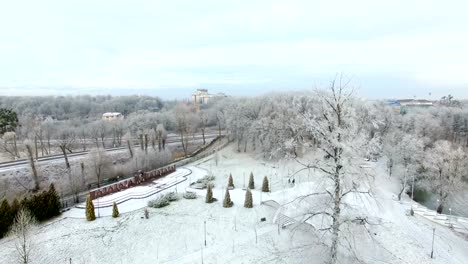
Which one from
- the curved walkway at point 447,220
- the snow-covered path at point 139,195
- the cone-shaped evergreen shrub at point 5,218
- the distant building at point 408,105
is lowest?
the curved walkway at point 447,220

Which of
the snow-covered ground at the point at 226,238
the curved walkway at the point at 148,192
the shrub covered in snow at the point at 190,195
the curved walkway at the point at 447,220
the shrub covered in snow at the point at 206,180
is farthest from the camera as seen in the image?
the shrub covered in snow at the point at 206,180

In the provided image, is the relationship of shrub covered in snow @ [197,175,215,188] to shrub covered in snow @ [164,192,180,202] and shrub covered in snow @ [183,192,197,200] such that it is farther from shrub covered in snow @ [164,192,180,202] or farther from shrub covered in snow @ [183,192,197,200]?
shrub covered in snow @ [164,192,180,202]

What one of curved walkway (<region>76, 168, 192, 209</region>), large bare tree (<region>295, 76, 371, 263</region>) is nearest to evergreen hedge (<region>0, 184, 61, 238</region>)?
curved walkway (<region>76, 168, 192, 209</region>)

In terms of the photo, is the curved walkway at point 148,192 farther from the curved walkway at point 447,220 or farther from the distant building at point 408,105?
the distant building at point 408,105

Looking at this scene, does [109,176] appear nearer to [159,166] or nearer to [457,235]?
[159,166]

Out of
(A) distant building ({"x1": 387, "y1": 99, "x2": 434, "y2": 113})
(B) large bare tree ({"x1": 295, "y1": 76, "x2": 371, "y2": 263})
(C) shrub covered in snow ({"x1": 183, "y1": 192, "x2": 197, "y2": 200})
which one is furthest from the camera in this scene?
(A) distant building ({"x1": 387, "y1": 99, "x2": 434, "y2": 113})

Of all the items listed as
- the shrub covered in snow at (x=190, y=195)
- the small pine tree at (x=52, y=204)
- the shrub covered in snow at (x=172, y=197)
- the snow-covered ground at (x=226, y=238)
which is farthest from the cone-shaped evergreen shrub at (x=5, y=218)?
the shrub covered in snow at (x=190, y=195)

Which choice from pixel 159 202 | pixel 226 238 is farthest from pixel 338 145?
pixel 159 202
